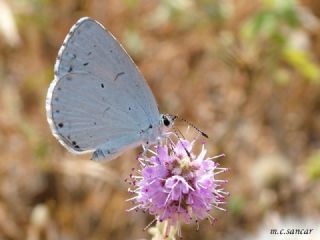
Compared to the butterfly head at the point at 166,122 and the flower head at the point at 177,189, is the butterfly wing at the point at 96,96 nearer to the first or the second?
the butterfly head at the point at 166,122

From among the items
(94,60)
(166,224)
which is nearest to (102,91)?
(94,60)

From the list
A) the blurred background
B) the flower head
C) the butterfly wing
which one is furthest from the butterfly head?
the blurred background

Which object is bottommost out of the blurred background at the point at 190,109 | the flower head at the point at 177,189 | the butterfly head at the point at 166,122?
the flower head at the point at 177,189

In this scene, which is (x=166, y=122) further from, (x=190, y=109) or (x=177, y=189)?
(x=190, y=109)

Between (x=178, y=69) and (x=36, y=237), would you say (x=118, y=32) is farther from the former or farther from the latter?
(x=36, y=237)

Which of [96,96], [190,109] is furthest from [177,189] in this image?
[190,109]

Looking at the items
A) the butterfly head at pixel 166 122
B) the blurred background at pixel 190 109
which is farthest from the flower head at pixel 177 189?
the blurred background at pixel 190 109
